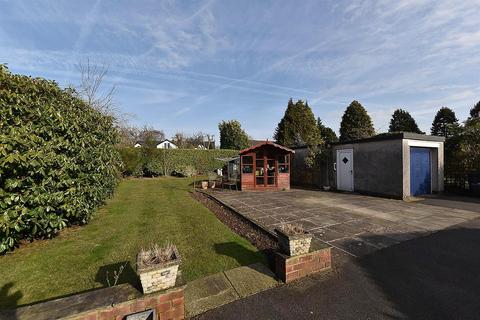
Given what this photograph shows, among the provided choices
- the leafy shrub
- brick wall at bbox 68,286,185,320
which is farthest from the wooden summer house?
the leafy shrub

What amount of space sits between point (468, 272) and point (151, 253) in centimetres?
457

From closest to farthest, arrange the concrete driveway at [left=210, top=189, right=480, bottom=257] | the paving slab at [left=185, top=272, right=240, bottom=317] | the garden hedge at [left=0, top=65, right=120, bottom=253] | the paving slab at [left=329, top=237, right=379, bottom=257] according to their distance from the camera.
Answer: the paving slab at [left=185, top=272, right=240, bottom=317] → the garden hedge at [left=0, top=65, right=120, bottom=253] → the paving slab at [left=329, top=237, right=379, bottom=257] → the concrete driveway at [left=210, top=189, right=480, bottom=257]

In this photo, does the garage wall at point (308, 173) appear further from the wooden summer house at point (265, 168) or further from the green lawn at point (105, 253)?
the green lawn at point (105, 253)

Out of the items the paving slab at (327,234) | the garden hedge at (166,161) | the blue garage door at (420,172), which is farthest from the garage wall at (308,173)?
the paving slab at (327,234)

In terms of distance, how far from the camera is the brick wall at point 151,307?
221 centimetres

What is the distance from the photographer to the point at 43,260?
413cm

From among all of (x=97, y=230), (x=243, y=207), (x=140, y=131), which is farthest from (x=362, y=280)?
(x=140, y=131)

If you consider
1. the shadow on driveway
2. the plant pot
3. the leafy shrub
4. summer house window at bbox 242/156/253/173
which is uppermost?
summer house window at bbox 242/156/253/173

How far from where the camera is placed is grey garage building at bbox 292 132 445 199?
9.48m

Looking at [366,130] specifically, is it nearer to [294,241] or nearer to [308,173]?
[308,173]

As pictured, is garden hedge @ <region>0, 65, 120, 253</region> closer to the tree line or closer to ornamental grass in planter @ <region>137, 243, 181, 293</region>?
ornamental grass in planter @ <region>137, 243, 181, 293</region>

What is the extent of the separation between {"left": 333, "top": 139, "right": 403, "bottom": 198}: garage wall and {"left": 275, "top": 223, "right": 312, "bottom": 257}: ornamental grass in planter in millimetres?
8151

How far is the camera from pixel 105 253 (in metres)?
4.38

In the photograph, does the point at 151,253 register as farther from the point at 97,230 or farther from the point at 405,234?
Result: the point at 405,234
